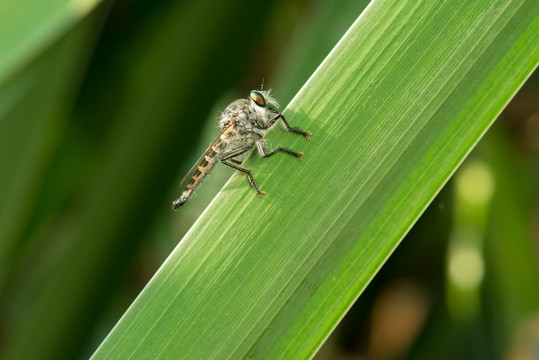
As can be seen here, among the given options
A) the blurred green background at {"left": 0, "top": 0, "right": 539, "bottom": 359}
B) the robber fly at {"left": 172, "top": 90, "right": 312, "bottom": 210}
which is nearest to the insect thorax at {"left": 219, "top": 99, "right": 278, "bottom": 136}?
the robber fly at {"left": 172, "top": 90, "right": 312, "bottom": 210}

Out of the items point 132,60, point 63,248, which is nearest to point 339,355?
point 63,248

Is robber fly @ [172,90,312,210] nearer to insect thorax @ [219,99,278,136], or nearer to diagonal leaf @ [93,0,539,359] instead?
insect thorax @ [219,99,278,136]

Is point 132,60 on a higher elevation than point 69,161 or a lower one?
higher

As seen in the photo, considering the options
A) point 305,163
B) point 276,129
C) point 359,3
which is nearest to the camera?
point 305,163

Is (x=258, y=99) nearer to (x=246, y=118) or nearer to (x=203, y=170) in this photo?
(x=246, y=118)

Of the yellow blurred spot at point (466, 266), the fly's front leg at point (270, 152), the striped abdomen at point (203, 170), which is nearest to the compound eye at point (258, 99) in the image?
the striped abdomen at point (203, 170)

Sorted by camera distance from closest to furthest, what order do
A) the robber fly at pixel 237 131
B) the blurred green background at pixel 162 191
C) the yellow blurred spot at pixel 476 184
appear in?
the robber fly at pixel 237 131, the blurred green background at pixel 162 191, the yellow blurred spot at pixel 476 184

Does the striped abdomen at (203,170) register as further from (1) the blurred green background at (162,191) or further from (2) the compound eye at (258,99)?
(1) the blurred green background at (162,191)

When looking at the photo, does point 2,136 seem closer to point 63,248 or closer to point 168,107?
point 63,248
